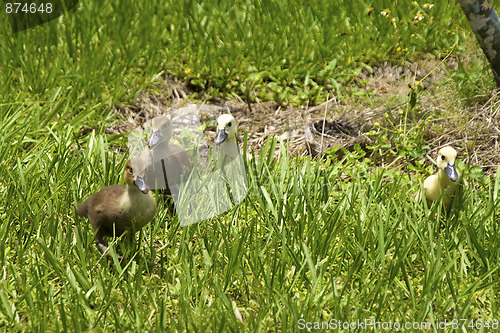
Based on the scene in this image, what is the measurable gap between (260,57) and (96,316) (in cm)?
330

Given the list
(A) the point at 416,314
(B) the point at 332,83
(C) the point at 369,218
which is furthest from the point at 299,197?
(B) the point at 332,83

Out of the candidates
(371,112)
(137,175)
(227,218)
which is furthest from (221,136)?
(371,112)

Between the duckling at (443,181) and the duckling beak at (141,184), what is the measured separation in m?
1.70

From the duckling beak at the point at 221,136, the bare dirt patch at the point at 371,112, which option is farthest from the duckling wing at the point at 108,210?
the bare dirt patch at the point at 371,112

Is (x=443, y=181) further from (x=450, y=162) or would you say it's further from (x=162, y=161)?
(x=162, y=161)

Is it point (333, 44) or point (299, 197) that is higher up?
point (333, 44)

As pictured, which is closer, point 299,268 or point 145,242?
point 299,268

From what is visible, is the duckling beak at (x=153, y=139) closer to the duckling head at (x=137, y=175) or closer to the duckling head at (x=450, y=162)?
the duckling head at (x=137, y=175)

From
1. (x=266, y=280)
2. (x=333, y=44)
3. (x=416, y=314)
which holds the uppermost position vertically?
(x=333, y=44)

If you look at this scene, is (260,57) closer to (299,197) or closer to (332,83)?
(332,83)

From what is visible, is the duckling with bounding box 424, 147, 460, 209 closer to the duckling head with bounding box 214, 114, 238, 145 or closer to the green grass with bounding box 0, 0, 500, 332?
the green grass with bounding box 0, 0, 500, 332

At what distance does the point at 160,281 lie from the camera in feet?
10.3

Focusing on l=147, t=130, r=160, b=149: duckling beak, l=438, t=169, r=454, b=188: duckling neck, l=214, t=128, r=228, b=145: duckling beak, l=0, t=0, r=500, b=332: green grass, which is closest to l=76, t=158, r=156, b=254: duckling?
l=0, t=0, r=500, b=332: green grass

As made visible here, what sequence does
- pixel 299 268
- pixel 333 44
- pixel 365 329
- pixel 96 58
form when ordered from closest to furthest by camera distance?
pixel 365 329 < pixel 299 268 < pixel 96 58 < pixel 333 44
